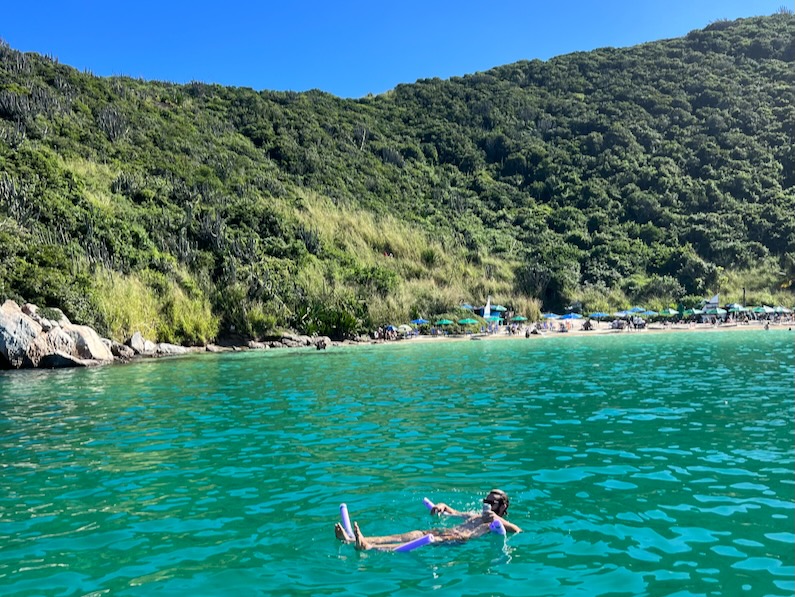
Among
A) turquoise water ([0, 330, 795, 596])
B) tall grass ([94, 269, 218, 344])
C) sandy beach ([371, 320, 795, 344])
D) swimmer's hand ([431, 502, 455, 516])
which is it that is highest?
tall grass ([94, 269, 218, 344])

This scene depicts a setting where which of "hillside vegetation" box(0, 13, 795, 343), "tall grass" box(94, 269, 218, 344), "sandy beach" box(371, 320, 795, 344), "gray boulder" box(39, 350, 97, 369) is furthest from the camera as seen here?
"sandy beach" box(371, 320, 795, 344)

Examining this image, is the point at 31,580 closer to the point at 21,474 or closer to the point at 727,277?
the point at 21,474

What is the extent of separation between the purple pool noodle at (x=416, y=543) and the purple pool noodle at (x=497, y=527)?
668 mm

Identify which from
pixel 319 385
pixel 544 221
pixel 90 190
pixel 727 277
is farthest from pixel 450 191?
pixel 319 385

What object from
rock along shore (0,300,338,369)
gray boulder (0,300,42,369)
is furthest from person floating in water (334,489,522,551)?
gray boulder (0,300,42,369)

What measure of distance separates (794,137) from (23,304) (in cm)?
9797

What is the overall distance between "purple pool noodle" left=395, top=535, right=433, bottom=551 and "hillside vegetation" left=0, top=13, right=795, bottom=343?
28.0m

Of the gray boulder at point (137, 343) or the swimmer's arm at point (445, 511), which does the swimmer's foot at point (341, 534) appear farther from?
the gray boulder at point (137, 343)

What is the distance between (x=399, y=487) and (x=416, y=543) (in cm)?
200

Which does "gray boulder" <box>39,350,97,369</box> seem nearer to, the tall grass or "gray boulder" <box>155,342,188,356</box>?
the tall grass

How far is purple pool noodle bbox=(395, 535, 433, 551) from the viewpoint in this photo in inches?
227

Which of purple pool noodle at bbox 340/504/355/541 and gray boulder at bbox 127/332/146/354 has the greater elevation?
gray boulder at bbox 127/332/146/354

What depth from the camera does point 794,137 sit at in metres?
86.6

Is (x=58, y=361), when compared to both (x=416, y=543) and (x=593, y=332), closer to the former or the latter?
(x=416, y=543)
